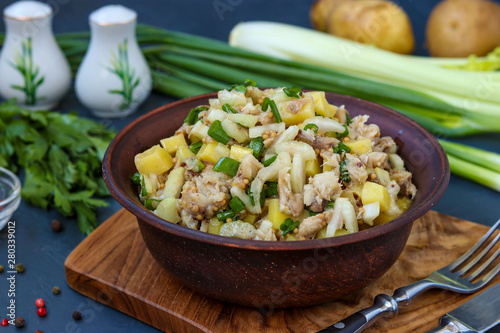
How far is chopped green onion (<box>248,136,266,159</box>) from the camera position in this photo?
108 inches

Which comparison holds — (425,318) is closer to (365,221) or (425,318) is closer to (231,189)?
(365,221)

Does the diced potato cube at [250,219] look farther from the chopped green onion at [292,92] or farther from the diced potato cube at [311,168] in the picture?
the chopped green onion at [292,92]

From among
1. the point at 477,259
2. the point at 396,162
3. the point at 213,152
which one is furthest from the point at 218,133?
the point at 477,259

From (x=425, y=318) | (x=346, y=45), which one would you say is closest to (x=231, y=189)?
(x=425, y=318)

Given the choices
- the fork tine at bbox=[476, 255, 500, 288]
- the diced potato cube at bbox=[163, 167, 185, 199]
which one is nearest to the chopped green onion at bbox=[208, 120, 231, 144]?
the diced potato cube at bbox=[163, 167, 185, 199]

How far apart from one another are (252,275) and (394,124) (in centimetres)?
133

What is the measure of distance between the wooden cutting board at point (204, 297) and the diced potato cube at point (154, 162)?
501 mm

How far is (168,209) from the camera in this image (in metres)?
2.66

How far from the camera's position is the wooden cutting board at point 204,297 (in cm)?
264

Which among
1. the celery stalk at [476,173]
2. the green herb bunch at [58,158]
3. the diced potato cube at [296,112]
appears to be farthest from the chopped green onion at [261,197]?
the celery stalk at [476,173]

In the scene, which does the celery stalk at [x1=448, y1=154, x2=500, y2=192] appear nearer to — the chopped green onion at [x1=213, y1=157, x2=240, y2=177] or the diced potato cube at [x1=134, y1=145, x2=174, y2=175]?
the chopped green onion at [x1=213, y1=157, x2=240, y2=177]

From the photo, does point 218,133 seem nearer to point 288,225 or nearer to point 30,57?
point 288,225

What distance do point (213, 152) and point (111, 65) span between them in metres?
2.38

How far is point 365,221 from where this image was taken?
8.48 feet
